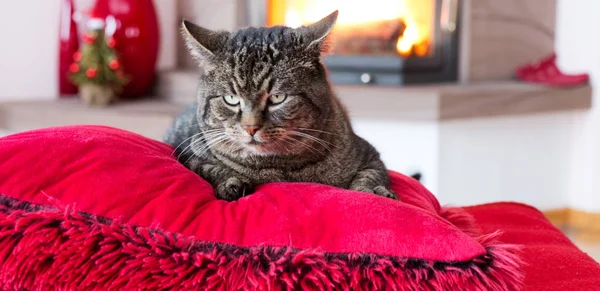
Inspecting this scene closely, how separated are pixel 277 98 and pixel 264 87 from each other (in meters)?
0.03

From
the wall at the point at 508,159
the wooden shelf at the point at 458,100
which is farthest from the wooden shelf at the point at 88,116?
the wall at the point at 508,159

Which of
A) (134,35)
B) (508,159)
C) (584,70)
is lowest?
(508,159)

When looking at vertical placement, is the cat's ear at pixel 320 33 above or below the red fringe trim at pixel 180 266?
above

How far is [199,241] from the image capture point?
0.90 m

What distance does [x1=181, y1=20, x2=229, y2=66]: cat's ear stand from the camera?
122 cm

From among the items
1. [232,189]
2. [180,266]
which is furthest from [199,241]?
[232,189]

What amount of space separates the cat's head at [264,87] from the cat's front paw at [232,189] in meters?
0.09

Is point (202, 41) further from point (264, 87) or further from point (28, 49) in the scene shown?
point (28, 49)

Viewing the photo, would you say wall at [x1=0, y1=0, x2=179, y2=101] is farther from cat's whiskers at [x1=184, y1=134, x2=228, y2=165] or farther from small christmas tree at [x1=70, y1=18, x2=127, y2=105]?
cat's whiskers at [x1=184, y1=134, x2=228, y2=165]

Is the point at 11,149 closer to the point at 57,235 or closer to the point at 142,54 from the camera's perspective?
the point at 57,235

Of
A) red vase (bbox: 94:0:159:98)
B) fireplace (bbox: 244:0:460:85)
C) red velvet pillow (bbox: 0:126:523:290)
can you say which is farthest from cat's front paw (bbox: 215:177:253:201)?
red vase (bbox: 94:0:159:98)

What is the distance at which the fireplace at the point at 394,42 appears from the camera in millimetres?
2787

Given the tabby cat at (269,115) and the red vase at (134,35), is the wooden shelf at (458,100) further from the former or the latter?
the tabby cat at (269,115)

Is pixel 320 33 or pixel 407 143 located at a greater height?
pixel 320 33
